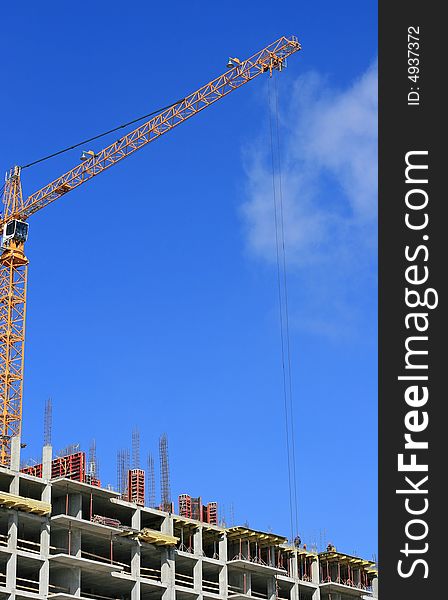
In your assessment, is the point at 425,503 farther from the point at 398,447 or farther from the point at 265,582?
the point at 265,582

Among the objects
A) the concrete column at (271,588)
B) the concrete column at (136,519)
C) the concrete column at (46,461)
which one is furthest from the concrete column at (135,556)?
the concrete column at (271,588)

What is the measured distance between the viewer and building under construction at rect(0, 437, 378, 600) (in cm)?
8631

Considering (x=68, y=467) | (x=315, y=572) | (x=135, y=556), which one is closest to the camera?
(x=68, y=467)

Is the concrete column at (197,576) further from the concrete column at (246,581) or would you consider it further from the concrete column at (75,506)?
the concrete column at (75,506)

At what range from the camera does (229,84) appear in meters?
125

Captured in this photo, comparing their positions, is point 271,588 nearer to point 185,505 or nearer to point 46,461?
point 185,505

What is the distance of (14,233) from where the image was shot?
411 feet

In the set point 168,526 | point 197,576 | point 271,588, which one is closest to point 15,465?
point 168,526

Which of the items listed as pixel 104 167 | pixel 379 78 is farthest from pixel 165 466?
pixel 379 78

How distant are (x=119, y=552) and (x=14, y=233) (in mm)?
42921

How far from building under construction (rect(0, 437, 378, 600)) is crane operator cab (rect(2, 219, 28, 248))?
37.6 m

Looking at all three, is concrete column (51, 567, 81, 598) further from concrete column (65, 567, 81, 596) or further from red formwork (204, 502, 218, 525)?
red formwork (204, 502, 218, 525)

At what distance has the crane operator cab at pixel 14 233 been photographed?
412ft

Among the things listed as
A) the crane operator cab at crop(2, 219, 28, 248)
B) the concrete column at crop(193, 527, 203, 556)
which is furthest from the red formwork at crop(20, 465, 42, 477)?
the crane operator cab at crop(2, 219, 28, 248)
